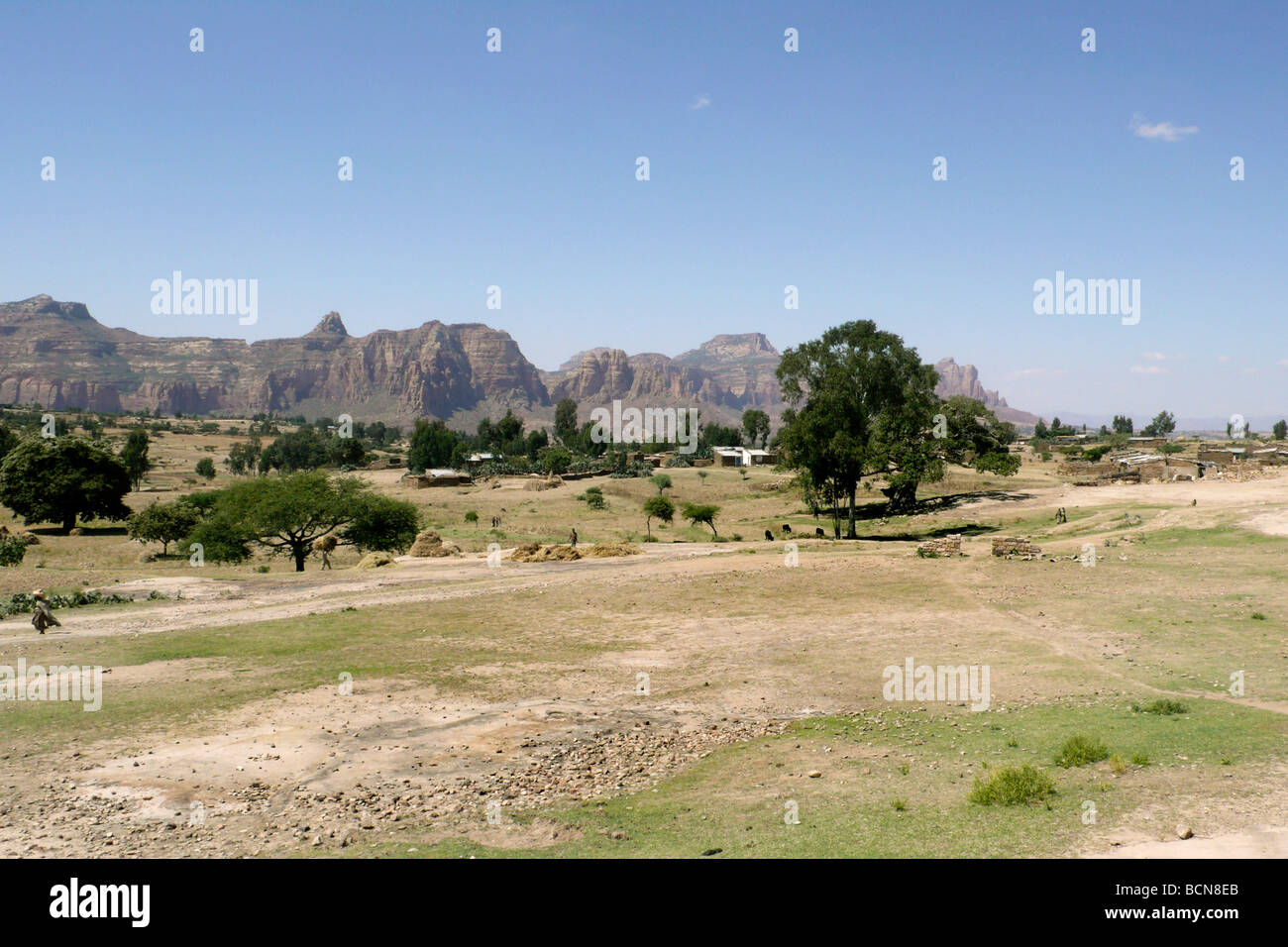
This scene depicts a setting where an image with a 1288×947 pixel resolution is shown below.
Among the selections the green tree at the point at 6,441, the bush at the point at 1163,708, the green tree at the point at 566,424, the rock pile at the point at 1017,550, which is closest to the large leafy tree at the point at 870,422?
the rock pile at the point at 1017,550

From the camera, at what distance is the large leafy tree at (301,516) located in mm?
46281

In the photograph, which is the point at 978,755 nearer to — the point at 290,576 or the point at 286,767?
the point at 286,767

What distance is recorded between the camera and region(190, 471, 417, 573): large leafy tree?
46.3 metres

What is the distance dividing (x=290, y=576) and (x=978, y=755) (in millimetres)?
35412

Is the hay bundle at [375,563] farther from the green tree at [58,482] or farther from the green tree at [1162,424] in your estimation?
the green tree at [1162,424]

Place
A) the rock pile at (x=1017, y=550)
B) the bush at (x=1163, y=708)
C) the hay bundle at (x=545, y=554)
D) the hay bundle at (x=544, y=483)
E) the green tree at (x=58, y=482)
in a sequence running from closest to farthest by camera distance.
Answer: the bush at (x=1163, y=708) → the rock pile at (x=1017, y=550) → the hay bundle at (x=545, y=554) → the green tree at (x=58, y=482) → the hay bundle at (x=544, y=483)

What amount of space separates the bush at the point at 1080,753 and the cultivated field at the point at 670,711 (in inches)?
8.8

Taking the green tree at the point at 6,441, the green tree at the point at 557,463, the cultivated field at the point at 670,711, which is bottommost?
the cultivated field at the point at 670,711

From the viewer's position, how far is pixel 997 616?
26.1 meters

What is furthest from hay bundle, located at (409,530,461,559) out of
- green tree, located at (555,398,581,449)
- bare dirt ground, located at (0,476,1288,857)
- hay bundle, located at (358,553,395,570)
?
green tree, located at (555,398,581,449)

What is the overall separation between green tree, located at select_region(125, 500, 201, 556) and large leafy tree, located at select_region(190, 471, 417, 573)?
466cm

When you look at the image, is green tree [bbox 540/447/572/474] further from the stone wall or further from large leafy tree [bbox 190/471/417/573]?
the stone wall
